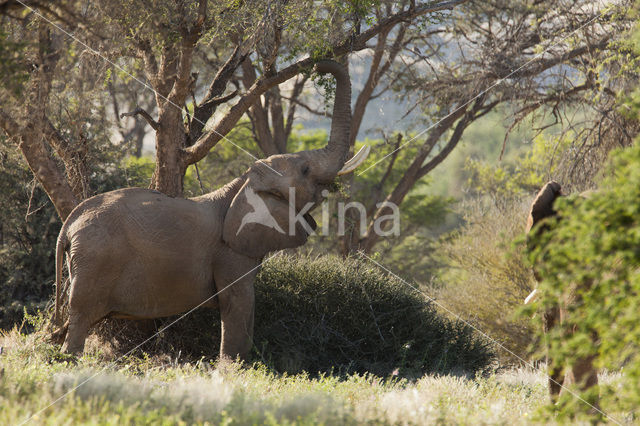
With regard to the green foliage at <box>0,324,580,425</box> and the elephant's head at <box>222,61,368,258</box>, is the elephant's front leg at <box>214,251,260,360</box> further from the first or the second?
the green foliage at <box>0,324,580,425</box>

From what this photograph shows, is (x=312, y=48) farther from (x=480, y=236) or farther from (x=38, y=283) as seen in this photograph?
(x=480, y=236)

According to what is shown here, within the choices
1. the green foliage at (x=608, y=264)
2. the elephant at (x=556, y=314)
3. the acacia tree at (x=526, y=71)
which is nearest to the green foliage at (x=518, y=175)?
the acacia tree at (x=526, y=71)

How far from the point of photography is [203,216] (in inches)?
338

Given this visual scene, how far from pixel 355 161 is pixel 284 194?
37.2 inches

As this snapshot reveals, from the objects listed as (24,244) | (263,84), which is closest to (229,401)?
(263,84)

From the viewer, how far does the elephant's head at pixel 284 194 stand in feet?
28.5

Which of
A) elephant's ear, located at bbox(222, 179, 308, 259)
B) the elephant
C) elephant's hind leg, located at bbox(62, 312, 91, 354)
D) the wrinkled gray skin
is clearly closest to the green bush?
the wrinkled gray skin

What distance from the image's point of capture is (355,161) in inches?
351

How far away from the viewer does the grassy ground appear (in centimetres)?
511

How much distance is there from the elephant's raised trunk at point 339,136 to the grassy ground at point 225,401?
2637 millimetres

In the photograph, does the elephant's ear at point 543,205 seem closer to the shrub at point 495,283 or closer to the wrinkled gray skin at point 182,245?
the wrinkled gray skin at point 182,245

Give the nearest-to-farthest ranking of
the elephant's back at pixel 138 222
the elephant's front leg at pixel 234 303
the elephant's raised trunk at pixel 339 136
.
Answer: the elephant's back at pixel 138 222, the elephant's front leg at pixel 234 303, the elephant's raised trunk at pixel 339 136

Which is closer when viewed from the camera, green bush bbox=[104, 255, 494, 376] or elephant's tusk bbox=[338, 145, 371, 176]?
elephant's tusk bbox=[338, 145, 371, 176]

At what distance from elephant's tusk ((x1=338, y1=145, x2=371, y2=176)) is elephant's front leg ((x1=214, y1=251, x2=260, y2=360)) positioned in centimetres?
168
